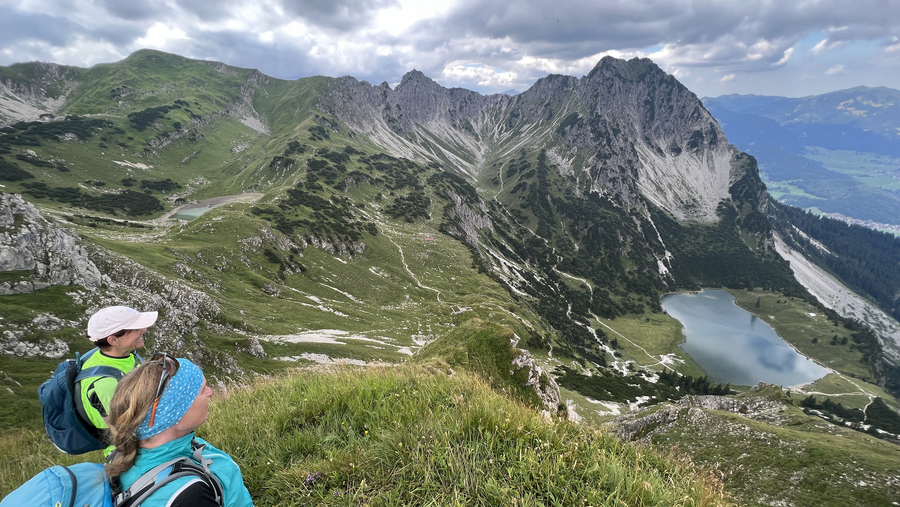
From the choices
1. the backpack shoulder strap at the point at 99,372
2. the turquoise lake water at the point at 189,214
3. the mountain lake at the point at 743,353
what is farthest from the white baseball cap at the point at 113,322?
the mountain lake at the point at 743,353

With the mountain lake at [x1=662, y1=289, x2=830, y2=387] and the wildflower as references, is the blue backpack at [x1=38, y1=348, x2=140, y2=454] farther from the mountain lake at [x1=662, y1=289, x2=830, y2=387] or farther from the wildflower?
the mountain lake at [x1=662, y1=289, x2=830, y2=387]

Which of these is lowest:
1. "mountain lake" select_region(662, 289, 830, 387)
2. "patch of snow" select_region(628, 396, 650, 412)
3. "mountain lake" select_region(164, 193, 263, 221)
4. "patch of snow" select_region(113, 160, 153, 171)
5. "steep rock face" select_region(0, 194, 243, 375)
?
"mountain lake" select_region(662, 289, 830, 387)

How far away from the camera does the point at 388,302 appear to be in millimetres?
92375

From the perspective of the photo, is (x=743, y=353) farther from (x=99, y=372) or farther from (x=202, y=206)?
(x=202, y=206)

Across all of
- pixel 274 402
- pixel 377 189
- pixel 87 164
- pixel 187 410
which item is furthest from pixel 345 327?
pixel 87 164

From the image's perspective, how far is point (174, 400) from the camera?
340 centimetres

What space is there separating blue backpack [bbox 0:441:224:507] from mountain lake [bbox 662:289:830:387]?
177504mm

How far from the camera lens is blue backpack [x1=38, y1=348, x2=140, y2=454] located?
17.7 ft

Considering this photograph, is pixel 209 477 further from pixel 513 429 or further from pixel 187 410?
pixel 513 429

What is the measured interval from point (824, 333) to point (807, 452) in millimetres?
242831

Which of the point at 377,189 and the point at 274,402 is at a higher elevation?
the point at 377,189

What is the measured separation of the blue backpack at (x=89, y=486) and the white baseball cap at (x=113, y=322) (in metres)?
4.35

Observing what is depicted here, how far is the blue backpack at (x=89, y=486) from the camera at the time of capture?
2.38m

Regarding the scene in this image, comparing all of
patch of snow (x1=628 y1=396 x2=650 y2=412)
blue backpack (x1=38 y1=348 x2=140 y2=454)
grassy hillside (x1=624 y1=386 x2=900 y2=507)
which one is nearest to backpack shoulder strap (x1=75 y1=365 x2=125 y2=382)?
blue backpack (x1=38 y1=348 x2=140 y2=454)
